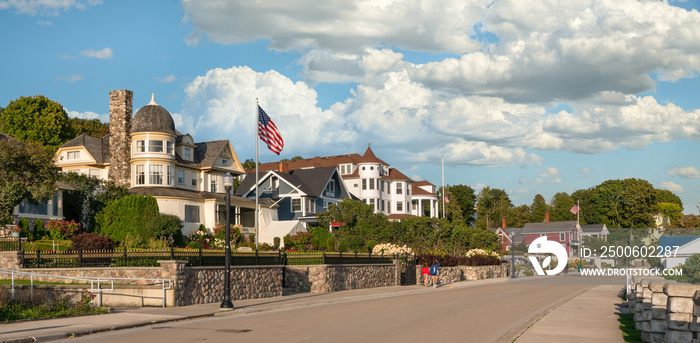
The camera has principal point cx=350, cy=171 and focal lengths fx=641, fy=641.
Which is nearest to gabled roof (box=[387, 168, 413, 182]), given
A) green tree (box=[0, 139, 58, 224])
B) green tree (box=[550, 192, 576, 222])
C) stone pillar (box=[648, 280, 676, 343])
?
green tree (box=[0, 139, 58, 224])

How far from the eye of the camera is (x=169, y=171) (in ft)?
178

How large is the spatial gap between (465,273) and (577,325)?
34.7 m

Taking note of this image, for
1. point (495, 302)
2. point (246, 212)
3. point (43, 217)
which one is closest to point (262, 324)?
point (495, 302)

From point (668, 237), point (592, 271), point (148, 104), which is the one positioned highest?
point (148, 104)

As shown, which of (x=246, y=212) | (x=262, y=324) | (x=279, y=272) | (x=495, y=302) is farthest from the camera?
(x=246, y=212)

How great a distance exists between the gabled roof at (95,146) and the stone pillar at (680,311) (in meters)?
53.0

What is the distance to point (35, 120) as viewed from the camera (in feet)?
221

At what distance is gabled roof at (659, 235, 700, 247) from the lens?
31500 mm

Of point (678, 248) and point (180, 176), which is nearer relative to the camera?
point (678, 248)

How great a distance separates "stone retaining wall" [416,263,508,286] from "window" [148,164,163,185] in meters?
24.0

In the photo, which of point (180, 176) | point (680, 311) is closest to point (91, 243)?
point (180, 176)

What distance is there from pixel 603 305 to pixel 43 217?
36.1 m

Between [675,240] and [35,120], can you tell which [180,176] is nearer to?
[35,120]

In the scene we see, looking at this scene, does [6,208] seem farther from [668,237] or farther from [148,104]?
[668,237]
